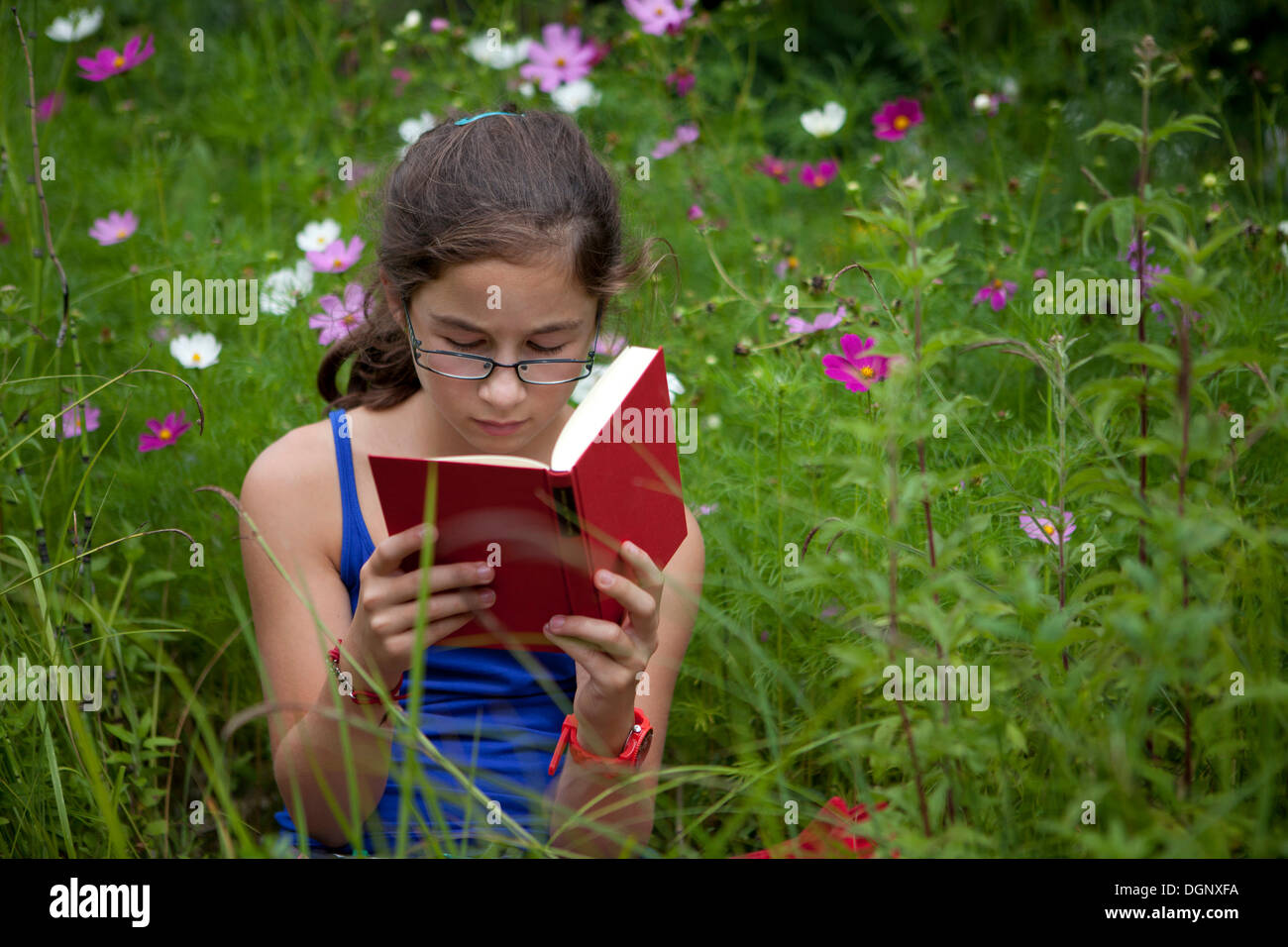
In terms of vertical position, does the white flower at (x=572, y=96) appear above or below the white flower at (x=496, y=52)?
below

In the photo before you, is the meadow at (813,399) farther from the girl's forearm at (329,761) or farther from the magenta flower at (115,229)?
the girl's forearm at (329,761)

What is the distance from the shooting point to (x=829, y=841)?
0.97 meters

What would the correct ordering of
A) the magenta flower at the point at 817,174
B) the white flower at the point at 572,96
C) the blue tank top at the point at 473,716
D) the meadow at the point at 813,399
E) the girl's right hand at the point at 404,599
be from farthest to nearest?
the white flower at the point at 572,96
the magenta flower at the point at 817,174
the blue tank top at the point at 473,716
the girl's right hand at the point at 404,599
the meadow at the point at 813,399

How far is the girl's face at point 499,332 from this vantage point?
1.29 m

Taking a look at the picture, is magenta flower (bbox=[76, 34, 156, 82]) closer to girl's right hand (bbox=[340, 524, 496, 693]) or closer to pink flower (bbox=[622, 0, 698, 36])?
pink flower (bbox=[622, 0, 698, 36])

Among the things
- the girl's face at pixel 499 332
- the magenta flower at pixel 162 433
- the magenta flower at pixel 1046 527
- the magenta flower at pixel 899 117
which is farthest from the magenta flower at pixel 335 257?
the magenta flower at pixel 1046 527

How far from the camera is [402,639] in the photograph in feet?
3.67

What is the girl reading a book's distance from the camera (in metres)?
1.20

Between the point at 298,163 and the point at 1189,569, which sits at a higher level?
the point at 298,163

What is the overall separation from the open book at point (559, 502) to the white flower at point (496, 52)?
167 centimetres

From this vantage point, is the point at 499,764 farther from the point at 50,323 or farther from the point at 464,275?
the point at 50,323

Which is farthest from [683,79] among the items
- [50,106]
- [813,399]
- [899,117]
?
[50,106]

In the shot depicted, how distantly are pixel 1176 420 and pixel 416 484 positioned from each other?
0.67 meters
